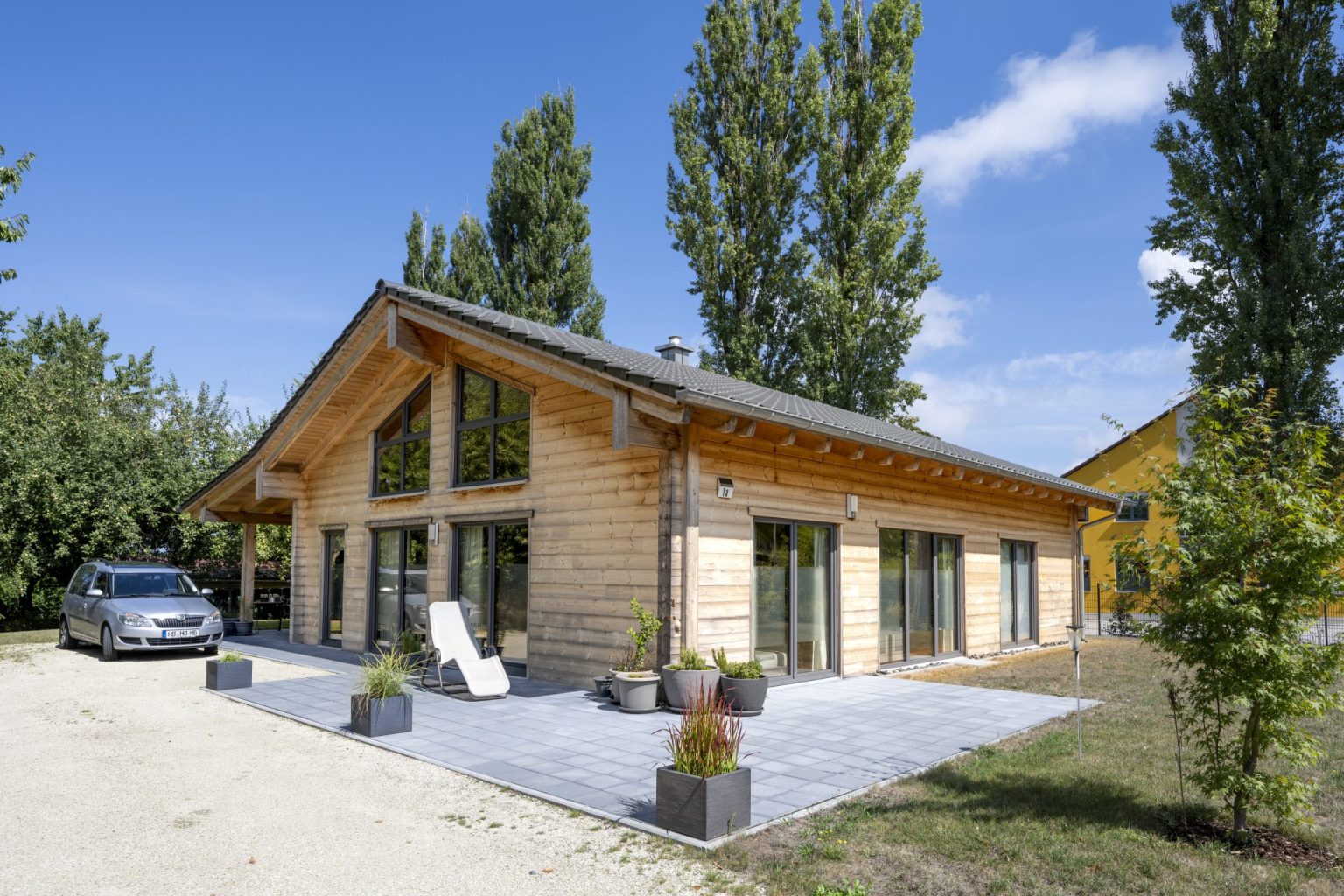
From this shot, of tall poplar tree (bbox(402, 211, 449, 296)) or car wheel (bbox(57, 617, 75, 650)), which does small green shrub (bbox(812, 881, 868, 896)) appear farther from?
tall poplar tree (bbox(402, 211, 449, 296))

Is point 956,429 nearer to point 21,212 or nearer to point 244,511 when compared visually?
point 244,511

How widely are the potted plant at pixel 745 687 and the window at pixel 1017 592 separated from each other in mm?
8100

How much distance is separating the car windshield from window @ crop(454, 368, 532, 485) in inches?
236

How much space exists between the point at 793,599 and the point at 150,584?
437 inches

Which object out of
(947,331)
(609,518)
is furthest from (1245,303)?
(609,518)

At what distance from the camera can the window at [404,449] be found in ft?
45.0

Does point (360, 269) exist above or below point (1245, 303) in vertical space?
above

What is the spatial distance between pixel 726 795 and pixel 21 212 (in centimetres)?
1351

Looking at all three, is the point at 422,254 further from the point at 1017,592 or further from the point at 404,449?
the point at 1017,592

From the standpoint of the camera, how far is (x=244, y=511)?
18.2 metres

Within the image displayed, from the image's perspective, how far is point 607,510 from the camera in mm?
10258

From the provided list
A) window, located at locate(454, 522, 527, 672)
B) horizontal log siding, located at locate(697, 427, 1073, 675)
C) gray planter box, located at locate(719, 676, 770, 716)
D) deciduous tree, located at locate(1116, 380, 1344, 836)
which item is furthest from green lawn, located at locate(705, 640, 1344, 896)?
window, located at locate(454, 522, 527, 672)

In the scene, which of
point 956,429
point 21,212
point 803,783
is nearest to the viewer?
point 803,783

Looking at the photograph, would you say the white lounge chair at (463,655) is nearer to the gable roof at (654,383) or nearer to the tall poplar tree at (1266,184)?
the gable roof at (654,383)
